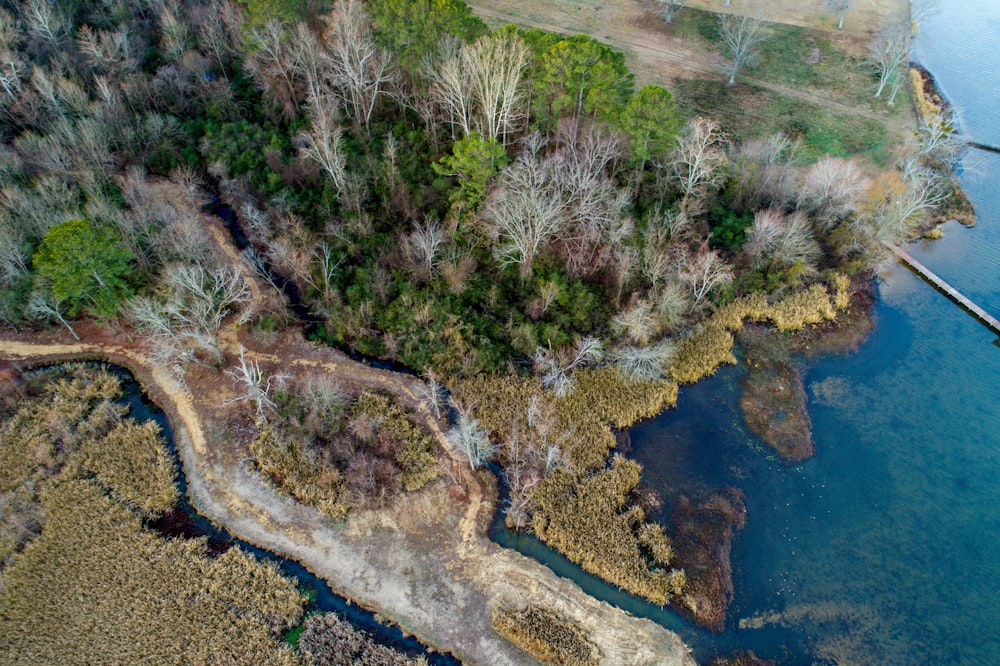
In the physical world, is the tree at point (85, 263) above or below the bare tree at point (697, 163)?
below

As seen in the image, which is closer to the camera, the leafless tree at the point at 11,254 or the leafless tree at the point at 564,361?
the leafless tree at the point at 11,254

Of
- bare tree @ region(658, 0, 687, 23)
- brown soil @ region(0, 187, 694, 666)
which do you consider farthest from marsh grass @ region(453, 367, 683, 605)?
bare tree @ region(658, 0, 687, 23)

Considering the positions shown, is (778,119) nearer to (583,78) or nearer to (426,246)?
(583,78)

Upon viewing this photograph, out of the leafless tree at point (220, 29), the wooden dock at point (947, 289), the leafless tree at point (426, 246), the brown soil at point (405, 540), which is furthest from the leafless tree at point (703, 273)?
the leafless tree at point (220, 29)

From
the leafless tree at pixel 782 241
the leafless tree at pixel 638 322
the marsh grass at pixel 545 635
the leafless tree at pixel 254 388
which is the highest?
the leafless tree at pixel 782 241

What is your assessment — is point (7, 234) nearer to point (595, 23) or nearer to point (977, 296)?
point (595, 23)

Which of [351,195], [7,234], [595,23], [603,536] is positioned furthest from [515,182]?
[595,23]

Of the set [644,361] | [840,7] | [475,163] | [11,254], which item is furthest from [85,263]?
[840,7]

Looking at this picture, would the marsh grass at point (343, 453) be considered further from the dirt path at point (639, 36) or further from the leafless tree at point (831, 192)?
the dirt path at point (639, 36)
